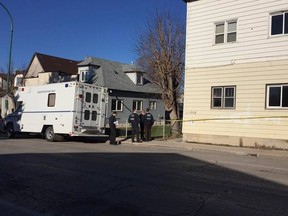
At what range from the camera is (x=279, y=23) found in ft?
56.6

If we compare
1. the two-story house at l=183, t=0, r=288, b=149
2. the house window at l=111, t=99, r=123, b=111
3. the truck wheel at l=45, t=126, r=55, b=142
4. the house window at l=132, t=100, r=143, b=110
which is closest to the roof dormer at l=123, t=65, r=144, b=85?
the house window at l=132, t=100, r=143, b=110

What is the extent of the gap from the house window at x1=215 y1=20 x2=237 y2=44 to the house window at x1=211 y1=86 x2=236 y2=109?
2395 millimetres

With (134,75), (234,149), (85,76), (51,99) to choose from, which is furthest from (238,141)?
(134,75)

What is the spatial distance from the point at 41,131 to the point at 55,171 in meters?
11.1

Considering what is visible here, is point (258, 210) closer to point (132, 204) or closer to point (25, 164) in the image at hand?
point (132, 204)

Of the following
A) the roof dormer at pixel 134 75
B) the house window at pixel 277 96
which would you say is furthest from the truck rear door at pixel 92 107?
the roof dormer at pixel 134 75

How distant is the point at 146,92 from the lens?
44875mm

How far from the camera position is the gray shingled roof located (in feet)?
135

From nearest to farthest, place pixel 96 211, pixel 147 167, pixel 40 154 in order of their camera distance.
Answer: pixel 96 211
pixel 147 167
pixel 40 154

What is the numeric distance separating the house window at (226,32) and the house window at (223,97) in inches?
94.3

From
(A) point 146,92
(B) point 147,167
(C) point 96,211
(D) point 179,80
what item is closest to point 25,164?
(B) point 147,167

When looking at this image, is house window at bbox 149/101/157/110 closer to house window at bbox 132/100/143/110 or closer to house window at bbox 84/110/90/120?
house window at bbox 132/100/143/110

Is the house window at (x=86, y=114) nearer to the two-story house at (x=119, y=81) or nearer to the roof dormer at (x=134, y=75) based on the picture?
the two-story house at (x=119, y=81)

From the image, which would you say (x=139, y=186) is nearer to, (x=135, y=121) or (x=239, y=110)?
(x=239, y=110)
